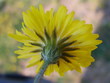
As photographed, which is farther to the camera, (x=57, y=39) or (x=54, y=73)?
(x=54, y=73)

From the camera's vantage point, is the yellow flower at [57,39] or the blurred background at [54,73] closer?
the yellow flower at [57,39]

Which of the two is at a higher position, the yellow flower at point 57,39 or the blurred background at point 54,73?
the blurred background at point 54,73

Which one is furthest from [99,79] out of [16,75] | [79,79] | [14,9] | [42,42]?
[42,42]

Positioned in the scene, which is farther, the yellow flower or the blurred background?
the blurred background

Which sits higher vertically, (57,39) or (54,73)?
(54,73)
